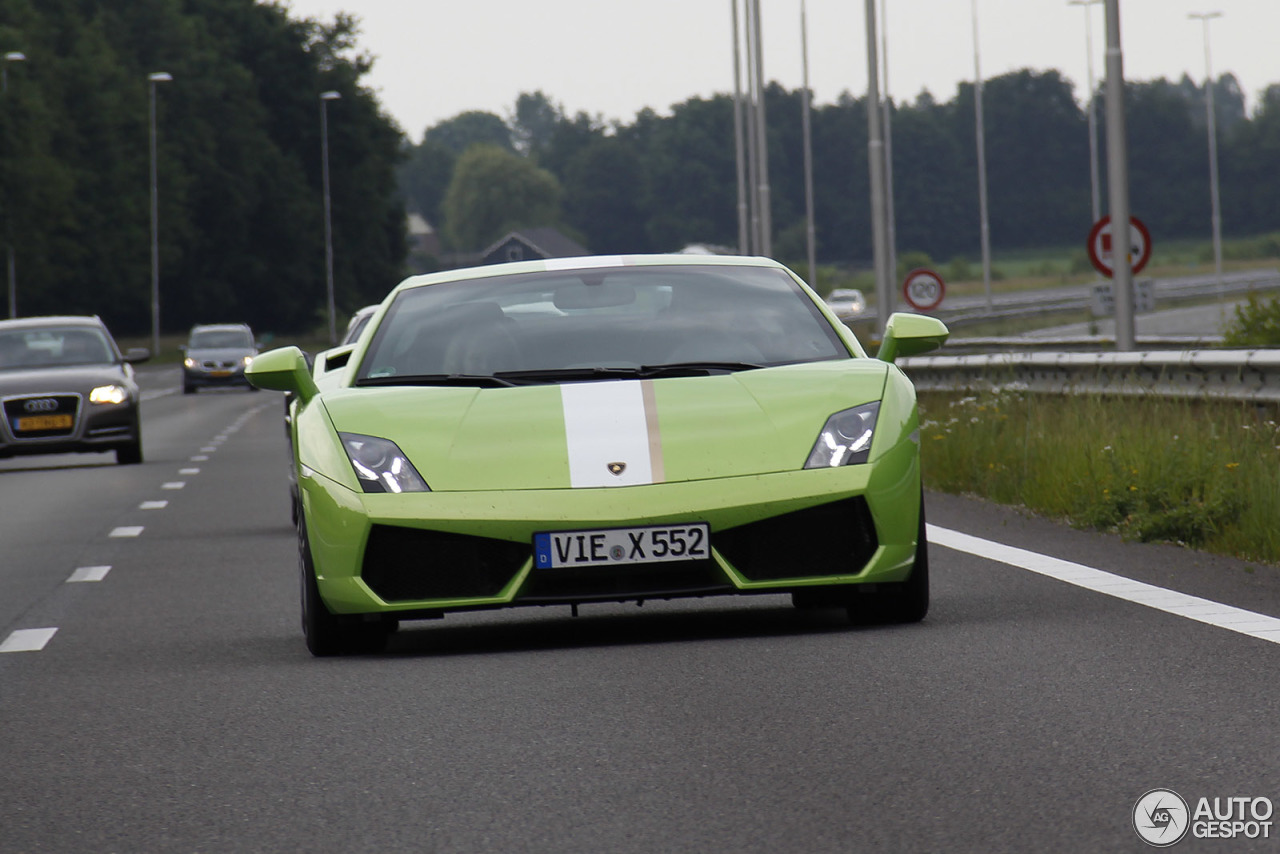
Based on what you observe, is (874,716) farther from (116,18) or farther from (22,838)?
(116,18)

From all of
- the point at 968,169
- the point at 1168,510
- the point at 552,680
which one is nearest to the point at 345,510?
the point at 552,680

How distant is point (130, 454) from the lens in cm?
2378

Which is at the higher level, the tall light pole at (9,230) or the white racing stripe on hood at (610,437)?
the tall light pole at (9,230)

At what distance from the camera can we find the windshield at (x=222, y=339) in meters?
54.8

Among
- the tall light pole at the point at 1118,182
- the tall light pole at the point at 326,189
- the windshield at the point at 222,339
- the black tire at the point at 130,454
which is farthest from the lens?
the tall light pole at the point at 326,189

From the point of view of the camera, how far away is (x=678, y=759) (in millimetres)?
5723

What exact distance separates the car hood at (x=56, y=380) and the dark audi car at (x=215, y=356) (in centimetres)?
2976

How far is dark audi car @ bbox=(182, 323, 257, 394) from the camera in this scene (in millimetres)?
53719

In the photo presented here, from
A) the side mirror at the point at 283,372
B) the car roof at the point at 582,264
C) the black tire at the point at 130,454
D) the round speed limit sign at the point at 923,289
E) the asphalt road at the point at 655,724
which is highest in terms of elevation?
the round speed limit sign at the point at 923,289

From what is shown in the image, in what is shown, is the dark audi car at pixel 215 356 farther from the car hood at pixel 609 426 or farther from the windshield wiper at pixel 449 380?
the car hood at pixel 609 426

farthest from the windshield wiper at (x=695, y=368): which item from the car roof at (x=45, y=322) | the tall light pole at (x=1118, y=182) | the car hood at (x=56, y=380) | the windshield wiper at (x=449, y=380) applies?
the car roof at (x=45, y=322)

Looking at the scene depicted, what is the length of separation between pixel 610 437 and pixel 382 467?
755 mm

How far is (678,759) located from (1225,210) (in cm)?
15764

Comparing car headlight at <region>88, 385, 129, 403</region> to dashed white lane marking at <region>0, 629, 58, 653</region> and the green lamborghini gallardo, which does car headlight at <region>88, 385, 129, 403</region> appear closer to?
dashed white lane marking at <region>0, 629, 58, 653</region>
